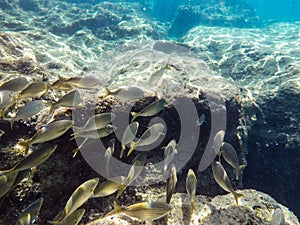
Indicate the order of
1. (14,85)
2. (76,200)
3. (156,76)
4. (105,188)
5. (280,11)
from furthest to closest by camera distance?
(280,11) < (156,76) < (14,85) < (105,188) < (76,200)

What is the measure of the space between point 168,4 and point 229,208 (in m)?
23.4

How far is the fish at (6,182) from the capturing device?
6.70 ft

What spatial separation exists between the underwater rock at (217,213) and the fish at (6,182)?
868 mm

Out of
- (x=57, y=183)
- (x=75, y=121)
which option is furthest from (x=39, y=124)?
(x=57, y=183)

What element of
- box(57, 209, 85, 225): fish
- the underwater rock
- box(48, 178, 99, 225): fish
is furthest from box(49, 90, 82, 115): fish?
the underwater rock

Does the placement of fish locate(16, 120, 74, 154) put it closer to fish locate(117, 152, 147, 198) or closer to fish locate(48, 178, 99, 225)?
fish locate(48, 178, 99, 225)

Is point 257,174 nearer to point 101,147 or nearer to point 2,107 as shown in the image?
point 101,147

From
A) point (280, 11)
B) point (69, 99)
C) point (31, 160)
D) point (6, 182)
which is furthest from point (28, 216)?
point (280, 11)

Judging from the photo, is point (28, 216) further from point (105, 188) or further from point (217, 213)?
point (217, 213)

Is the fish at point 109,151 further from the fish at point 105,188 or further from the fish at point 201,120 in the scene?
the fish at point 201,120

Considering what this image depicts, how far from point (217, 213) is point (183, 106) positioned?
171 centimetres

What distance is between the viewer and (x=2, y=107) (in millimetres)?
2574

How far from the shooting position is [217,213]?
9.32 ft

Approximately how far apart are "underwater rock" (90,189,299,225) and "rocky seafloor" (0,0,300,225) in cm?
1
